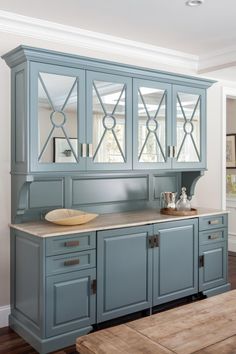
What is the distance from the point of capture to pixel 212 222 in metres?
3.99

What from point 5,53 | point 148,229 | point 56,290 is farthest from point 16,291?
point 5,53

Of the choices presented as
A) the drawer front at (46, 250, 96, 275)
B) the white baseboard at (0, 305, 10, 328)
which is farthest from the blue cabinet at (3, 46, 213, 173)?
the white baseboard at (0, 305, 10, 328)

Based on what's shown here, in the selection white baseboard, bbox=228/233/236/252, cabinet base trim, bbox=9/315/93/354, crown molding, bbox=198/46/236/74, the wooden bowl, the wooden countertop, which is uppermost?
crown molding, bbox=198/46/236/74

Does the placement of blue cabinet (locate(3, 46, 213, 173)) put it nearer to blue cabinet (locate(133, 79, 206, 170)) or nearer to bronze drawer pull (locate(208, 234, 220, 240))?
blue cabinet (locate(133, 79, 206, 170))

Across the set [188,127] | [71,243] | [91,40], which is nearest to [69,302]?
[71,243]

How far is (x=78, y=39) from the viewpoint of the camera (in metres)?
3.69

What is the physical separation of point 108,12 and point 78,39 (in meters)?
0.52

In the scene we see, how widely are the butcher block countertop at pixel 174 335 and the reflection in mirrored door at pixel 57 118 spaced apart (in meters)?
1.74

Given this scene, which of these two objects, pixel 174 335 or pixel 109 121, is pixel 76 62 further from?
pixel 174 335

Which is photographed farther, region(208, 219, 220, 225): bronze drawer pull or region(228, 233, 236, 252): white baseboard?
region(228, 233, 236, 252): white baseboard

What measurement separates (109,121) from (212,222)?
1.45 m

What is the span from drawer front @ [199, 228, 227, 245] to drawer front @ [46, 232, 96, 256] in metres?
1.26

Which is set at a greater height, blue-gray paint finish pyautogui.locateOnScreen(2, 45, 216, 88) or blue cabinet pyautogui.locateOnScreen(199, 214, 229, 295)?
blue-gray paint finish pyautogui.locateOnScreen(2, 45, 216, 88)

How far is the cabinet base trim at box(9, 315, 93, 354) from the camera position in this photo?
112 inches
